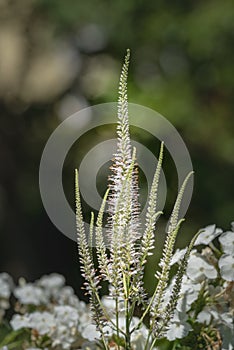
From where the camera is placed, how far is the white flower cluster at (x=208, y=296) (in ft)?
3.14

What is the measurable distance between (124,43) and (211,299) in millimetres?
2818

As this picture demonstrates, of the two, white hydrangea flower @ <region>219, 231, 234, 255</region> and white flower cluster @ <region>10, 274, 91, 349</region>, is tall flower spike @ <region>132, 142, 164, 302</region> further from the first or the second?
white flower cluster @ <region>10, 274, 91, 349</region>

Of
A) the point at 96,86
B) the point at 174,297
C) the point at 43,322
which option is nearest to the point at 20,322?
the point at 43,322

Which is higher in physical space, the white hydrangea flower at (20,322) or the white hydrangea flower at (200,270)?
the white hydrangea flower at (20,322)

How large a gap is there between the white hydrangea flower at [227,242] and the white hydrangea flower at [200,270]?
32mm

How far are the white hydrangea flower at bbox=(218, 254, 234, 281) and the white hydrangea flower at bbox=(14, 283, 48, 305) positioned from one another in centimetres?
38

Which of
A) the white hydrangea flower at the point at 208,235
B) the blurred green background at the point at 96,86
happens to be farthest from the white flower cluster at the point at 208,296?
the blurred green background at the point at 96,86

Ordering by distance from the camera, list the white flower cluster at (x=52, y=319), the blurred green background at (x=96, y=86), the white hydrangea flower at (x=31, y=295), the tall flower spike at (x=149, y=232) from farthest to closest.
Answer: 1. the blurred green background at (x=96, y=86)
2. the white hydrangea flower at (x=31, y=295)
3. the white flower cluster at (x=52, y=319)
4. the tall flower spike at (x=149, y=232)

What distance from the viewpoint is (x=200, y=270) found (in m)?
0.96

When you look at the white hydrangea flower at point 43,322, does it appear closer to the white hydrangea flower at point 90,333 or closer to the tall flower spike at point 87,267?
the white hydrangea flower at point 90,333

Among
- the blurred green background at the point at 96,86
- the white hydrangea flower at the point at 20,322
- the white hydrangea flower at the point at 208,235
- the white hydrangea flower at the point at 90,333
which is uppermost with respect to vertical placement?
the blurred green background at the point at 96,86

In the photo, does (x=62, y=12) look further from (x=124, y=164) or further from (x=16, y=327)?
(x=124, y=164)

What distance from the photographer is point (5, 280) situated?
135 centimetres

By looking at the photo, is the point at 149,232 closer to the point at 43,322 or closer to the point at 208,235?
the point at 208,235
